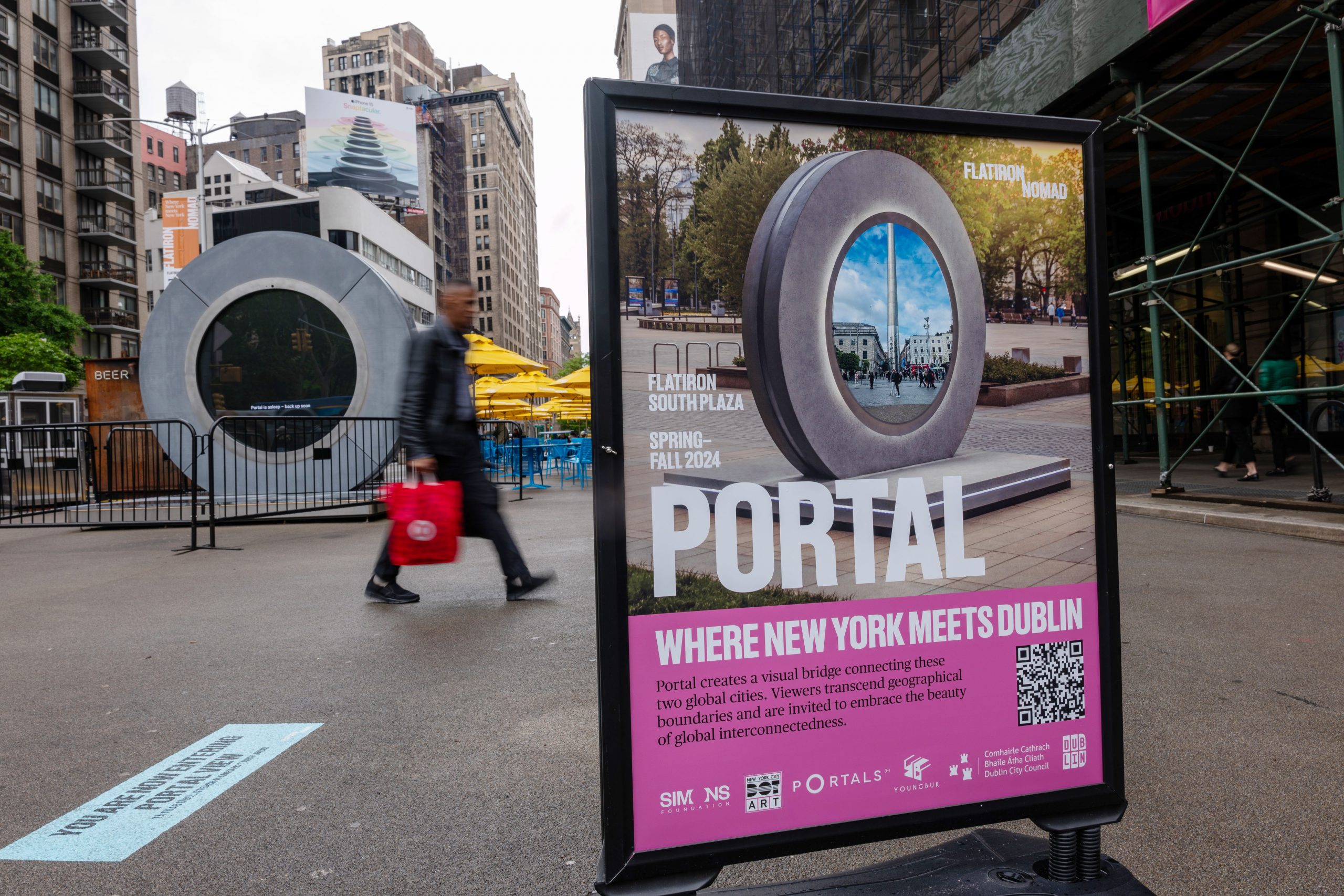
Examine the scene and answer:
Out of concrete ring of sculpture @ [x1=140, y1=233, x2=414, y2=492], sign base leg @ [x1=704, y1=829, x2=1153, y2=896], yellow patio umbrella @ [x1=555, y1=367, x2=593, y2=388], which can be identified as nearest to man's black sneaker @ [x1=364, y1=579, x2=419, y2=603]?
sign base leg @ [x1=704, y1=829, x2=1153, y2=896]

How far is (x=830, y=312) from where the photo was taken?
2088 millimetres

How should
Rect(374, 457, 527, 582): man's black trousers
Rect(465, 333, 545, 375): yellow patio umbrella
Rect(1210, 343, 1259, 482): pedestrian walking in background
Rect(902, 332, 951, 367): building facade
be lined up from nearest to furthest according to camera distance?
Rect(902, 332, 951, 367): building facade, Rect(374, 457, 527, 582): man's black trousers, Rect(1210, 343, 1259, 482): pedestrian walking in background, Rect(465, 333, 545, 375): yellow patio umbrella

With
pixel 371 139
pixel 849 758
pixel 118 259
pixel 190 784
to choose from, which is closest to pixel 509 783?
pixel 190 784

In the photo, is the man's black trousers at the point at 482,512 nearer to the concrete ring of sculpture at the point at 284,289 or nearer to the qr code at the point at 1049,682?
the qr code at the point at 1049,682

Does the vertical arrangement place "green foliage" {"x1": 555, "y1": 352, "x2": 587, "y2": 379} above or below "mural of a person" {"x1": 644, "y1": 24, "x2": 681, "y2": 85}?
below

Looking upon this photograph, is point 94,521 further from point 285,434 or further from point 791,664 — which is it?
point 791,664

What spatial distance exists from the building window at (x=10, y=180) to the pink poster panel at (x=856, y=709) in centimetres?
5623

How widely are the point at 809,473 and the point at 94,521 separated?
12071 mm

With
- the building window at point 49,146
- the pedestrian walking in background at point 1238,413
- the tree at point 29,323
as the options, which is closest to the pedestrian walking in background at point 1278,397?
the pedestrian walking in background at point 1238,413

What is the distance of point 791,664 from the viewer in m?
1.99

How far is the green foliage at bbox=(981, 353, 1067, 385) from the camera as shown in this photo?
221cm

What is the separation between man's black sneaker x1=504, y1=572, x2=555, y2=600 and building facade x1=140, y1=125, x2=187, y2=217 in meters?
94.5

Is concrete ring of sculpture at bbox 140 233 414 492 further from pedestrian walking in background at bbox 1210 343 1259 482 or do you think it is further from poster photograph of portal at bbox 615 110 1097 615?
poster photograph of portal at bbox 615 110 1097 615

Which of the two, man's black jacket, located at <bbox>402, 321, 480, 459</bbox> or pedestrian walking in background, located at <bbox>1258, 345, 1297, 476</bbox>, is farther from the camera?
pedestrian walking in background, located at <bbox>1258, 345, 1297, 476</bbox>
